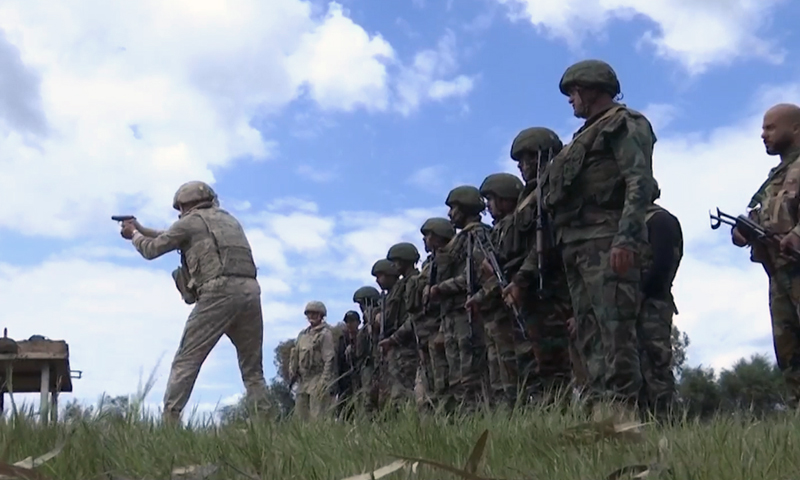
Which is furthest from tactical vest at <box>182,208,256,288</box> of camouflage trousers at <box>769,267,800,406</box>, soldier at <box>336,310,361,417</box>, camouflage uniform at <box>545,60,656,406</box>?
soldier at <box>336,310,361,417</box>

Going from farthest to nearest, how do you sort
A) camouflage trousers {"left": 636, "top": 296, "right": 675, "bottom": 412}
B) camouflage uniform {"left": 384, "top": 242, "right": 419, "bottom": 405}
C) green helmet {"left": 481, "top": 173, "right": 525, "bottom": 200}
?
1. camouflage uniform {"left": 384, "top": 242, "right": 419, "bottom": 405}
2. green helmet {"left": 481, "top": 173, "right": 525, "bottom": 200}
3. camouflage trousers {"left": 636, "top": 296, "right": 675, "bottom": 412}

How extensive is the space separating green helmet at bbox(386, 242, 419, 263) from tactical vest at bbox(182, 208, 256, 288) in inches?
233

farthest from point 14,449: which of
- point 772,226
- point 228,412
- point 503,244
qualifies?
point 503,244

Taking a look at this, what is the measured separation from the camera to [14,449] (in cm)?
356

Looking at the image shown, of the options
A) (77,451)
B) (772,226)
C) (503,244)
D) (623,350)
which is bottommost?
(77,451)

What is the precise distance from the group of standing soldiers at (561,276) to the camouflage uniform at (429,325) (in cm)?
2

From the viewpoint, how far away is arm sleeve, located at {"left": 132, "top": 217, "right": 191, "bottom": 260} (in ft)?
31.5

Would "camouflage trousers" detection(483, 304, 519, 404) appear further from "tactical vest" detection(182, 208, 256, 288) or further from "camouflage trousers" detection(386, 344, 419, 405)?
"camouflage trousers" detection(386, 344, 419, 405)

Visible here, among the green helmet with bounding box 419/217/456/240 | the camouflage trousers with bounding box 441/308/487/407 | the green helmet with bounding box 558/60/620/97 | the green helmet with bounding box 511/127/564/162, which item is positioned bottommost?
the camouflage trousers with bounding box 441/308/487/407

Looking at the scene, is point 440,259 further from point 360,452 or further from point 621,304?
point 360,452

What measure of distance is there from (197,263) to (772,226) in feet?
15.6

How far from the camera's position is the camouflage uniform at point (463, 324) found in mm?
11406

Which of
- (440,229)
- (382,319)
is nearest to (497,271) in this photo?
(440,229)

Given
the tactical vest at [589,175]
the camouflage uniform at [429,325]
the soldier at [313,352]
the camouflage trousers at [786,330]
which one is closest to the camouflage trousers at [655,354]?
the camouflage trousers at [786,330]
